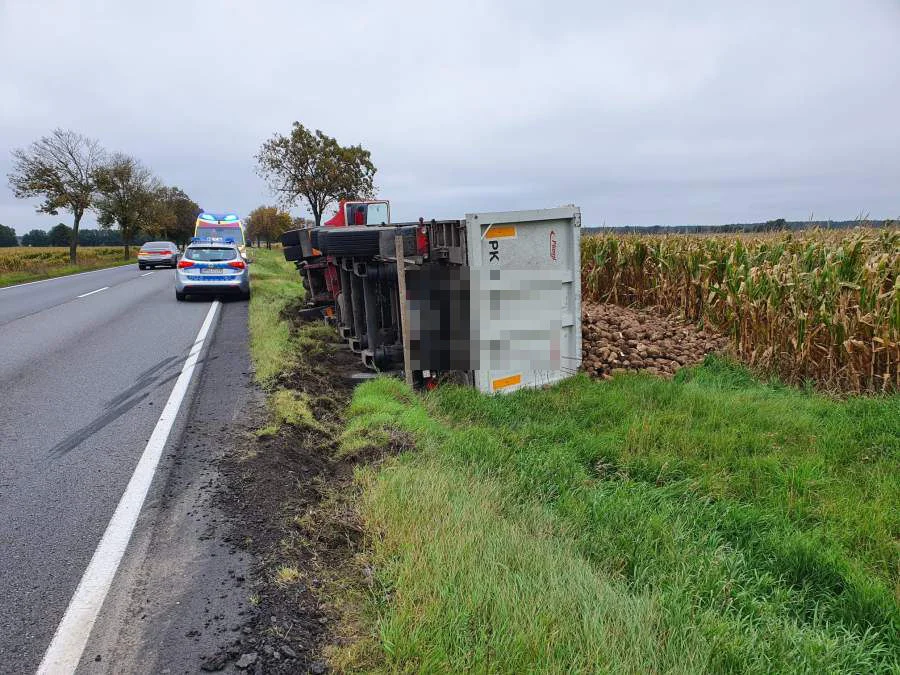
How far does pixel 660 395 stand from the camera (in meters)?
6.25

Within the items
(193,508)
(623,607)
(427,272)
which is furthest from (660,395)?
(193,508)

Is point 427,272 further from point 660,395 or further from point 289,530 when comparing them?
point 289,530

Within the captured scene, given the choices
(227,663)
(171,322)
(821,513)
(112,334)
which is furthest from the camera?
(171,322)

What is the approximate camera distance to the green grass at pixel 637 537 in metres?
2.47

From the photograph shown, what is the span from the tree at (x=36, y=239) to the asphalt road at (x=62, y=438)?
82087 mm

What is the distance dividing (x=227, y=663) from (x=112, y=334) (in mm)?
9631

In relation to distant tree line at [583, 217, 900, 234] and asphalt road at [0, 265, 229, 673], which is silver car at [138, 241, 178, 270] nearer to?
asphalt road at [0, 265, 229, 673]

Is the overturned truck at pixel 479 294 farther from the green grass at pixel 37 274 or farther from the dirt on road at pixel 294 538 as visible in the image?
the green grass at pixel 37 274

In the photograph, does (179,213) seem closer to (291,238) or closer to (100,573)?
(291,238)

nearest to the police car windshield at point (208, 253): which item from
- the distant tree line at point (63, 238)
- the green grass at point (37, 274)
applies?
the green grass at point (37, 274)

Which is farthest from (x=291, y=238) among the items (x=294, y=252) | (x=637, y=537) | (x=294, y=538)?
(x=637, y=537)

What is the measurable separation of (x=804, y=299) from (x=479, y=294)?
4729mm

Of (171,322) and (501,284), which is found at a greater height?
(501,284)

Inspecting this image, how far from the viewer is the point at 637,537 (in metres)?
3.41
